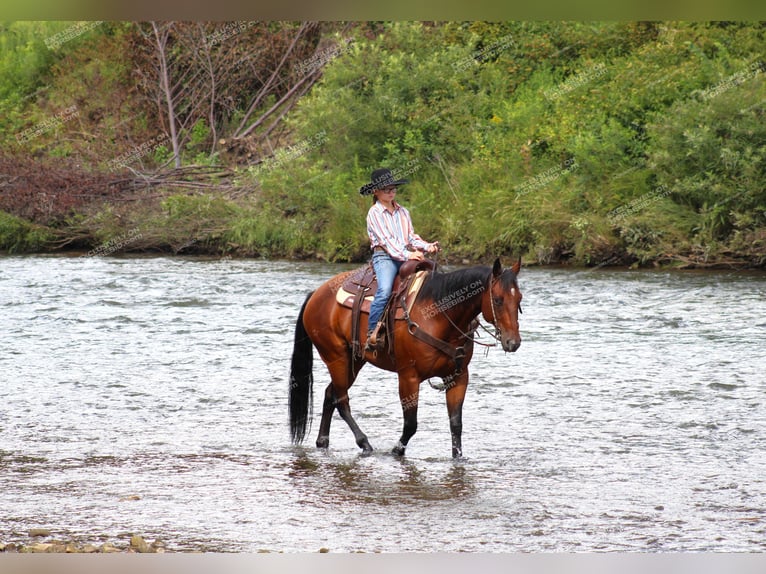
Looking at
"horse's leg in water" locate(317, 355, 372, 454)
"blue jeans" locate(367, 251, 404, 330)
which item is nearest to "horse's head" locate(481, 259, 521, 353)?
"blue jeans" locate(367, 251, 404, 330)

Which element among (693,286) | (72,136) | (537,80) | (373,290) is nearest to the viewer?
(373,290)

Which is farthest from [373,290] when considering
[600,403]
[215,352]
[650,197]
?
[650,197]

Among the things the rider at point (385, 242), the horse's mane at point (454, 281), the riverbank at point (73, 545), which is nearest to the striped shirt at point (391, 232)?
the rider at point (385, 242)

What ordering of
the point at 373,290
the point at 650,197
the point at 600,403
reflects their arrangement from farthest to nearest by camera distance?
the point at 650,197
the point at 600,403
the point at 373,290

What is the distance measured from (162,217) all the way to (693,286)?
52.2ft

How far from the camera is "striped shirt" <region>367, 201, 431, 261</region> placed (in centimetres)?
952

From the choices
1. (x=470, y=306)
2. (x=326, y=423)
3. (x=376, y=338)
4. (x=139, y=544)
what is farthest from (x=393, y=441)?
(x=139, y=544)

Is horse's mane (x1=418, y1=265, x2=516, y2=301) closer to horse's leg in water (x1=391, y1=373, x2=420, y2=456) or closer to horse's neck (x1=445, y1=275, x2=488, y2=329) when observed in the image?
horse's neck (x1=445, y1=275, x2=488, y2=329)

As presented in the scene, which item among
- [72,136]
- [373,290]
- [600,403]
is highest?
[72,136]

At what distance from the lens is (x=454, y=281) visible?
926cm

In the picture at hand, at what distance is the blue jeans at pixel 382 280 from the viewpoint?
9.55 m

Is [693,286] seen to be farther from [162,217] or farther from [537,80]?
[162,217]

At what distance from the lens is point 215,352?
1683 centimetres

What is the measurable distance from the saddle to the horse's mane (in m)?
0.10
